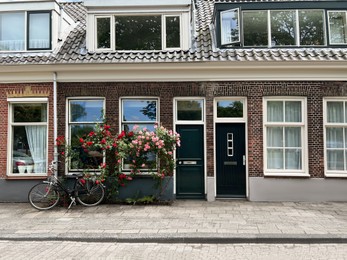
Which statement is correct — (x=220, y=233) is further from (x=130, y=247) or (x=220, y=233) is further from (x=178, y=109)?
(x=178, y=109)

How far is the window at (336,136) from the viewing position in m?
10.6

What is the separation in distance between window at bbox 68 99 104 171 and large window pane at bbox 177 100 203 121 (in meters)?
2.45

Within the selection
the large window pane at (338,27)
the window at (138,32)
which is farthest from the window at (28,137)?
the large window pane at (338,27)

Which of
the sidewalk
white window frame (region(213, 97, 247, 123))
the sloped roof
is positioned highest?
the sloped roof

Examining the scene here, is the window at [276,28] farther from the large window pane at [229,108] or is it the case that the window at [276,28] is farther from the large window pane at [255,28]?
the large window pane at [229,108]

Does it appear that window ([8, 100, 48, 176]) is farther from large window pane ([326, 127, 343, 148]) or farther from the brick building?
large window pane ([326, 127, 343, 148])

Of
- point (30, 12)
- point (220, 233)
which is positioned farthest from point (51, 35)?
point (220, 233)

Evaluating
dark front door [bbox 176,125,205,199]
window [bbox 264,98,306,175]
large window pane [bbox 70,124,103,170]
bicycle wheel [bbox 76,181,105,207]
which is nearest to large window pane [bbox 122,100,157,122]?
large window pane [bbox 70,124,103,170]

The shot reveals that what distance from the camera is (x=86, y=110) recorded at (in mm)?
11031

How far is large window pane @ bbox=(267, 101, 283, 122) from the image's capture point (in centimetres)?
1075

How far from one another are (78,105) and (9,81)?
230 cm

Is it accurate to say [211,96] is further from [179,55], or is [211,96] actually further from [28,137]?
[28,137]

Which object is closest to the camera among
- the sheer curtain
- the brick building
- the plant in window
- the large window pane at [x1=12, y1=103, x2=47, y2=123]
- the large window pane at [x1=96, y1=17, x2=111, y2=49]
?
the plant in window

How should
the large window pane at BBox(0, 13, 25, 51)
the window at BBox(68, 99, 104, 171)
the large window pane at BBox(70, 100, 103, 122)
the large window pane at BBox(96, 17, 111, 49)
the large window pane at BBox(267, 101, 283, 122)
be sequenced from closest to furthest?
1. the large window pane at BBox(267, 101, 283, 122)
2. the window at BBox(68, 99, 104, 171)
3. the large window pane at BBox(70, 100, 103, 122)
4. the large window pane at BBox(96, 17, 111, 49)
5. the large window pane at BBox(0, 13, 25, 51)
